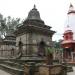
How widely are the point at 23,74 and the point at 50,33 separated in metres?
6.16

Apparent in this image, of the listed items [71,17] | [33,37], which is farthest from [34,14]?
[71,17]

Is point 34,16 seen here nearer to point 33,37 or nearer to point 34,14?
point 34,14

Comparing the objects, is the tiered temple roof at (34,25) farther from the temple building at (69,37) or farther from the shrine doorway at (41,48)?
the temple building at (69,37)

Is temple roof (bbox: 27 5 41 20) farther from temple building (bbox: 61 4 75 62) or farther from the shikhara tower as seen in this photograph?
the shikhara tower

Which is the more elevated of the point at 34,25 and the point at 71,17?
the point at 71,17

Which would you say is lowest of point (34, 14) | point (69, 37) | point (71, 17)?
point (69, 37)

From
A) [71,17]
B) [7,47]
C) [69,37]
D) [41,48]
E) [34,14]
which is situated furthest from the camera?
[71,17]

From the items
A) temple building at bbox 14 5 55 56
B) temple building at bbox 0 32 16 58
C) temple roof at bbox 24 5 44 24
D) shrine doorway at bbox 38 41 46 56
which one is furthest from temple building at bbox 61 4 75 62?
shrine doorway at bbox 38 41 46 56

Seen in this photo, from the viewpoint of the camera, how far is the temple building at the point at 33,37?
1533 cm

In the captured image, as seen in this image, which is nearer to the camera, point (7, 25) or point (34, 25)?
point (34, 25)

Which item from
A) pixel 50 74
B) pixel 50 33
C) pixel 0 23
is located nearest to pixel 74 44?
pixel 50 33

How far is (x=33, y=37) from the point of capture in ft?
50.6

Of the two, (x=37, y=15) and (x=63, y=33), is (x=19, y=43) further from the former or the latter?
(x=63, y=33)

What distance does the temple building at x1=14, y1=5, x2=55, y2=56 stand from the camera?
15328mm
